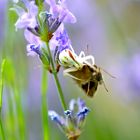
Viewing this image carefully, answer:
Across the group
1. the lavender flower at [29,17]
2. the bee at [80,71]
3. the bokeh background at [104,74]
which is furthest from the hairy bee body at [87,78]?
the bokeh background at [104,74]

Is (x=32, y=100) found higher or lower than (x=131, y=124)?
higher

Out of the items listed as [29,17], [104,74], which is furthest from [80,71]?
[104,74]

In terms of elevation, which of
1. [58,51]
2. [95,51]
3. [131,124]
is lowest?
[131,124]

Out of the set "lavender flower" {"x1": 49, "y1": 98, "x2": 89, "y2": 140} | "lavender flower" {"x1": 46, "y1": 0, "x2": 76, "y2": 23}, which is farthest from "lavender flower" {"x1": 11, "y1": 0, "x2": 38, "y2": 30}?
"lavender flower" {"x1": 49, "y1": 98, "x2": 89, "y2": 140}

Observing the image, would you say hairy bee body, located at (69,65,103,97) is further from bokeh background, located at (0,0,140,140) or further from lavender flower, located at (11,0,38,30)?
bokeh background, located at (0,0,140,140)

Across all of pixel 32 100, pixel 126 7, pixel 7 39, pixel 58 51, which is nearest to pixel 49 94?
pixel 32 100

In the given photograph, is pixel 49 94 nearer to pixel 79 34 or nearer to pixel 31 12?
pixel 79 34

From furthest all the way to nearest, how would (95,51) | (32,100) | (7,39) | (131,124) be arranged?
(95,51), (32,100), (131,124), (7,39)
